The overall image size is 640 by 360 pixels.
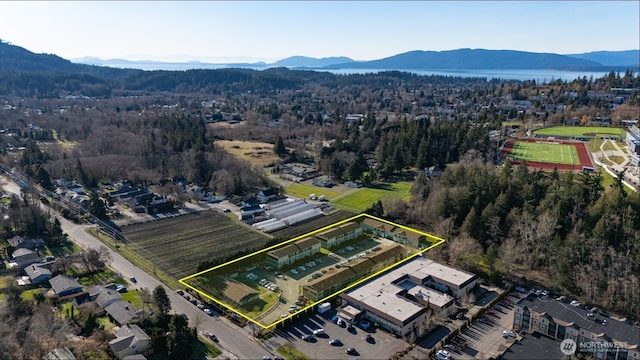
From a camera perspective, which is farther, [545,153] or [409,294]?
[545,153]

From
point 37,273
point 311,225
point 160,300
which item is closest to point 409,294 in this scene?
point 160,300

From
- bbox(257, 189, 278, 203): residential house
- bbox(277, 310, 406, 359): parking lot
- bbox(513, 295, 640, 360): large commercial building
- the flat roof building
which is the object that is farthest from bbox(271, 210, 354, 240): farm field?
bbox(513, 295, 640, 360): large commercial building

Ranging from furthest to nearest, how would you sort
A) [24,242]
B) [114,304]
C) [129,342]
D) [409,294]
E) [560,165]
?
[560,165] → [24,242] → [409,294] → [114,304] → [129,342]

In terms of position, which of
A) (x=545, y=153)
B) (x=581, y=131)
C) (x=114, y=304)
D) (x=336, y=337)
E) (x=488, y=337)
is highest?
(x=581, y=131)

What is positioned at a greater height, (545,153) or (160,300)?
(545,153)

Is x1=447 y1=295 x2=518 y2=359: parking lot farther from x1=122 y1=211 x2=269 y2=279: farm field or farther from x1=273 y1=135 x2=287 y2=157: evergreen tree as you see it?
x1=273 y1=135 x2=287 y2=157: evergreen tree

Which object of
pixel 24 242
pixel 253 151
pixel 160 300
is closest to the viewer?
pixel 160 300

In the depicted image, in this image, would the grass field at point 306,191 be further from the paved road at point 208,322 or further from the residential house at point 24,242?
the residential house at point 24,242

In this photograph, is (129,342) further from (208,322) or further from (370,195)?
(370,195)
